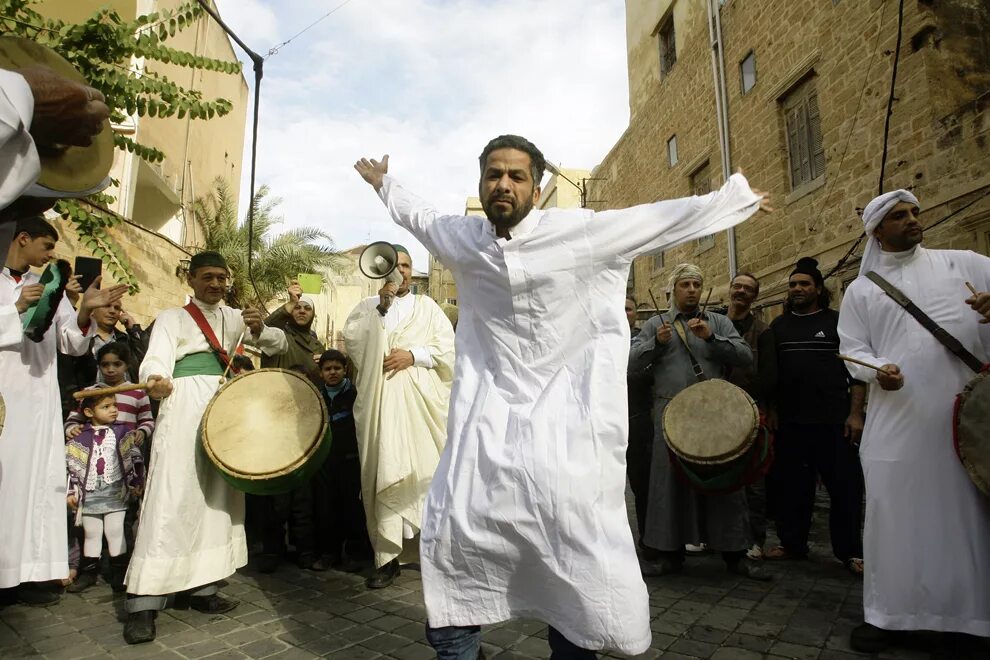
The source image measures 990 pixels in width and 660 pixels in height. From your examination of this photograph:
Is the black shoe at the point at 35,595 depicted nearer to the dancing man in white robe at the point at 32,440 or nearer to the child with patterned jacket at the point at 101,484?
the dancing man in white robe at the point at 32,440

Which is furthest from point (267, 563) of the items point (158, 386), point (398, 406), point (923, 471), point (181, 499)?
point (923, 471)

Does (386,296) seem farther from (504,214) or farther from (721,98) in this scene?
(721,98)

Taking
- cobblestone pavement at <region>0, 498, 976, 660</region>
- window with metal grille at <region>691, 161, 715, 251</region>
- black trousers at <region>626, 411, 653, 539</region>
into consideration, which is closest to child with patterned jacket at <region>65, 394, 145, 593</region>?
cobblestone pavement at <region>0, 498, 976, 660</region>

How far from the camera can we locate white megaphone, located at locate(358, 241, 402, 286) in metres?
4.47

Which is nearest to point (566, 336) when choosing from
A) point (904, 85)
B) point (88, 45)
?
point (88, 45)

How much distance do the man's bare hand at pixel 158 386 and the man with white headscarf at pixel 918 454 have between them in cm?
371

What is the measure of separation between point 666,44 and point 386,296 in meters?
14.6

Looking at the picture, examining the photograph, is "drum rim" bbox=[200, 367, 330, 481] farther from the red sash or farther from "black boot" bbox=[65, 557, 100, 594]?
"black boot" bbox=[65, 557, 100, 594]

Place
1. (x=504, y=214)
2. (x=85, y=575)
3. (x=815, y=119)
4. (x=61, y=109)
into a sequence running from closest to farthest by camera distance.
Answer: (x=61, y=109) → (x=504, y=214) → (x=85, y=575) → (x=815, y=119)

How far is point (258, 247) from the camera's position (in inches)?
813

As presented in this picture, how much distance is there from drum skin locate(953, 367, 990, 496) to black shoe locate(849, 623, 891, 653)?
81 cm

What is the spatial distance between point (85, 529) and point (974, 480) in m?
5.11

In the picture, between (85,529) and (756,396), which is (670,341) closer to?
(756,396)

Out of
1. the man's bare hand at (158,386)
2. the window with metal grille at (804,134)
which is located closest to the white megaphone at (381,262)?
the man's bare hand at (158,386)
